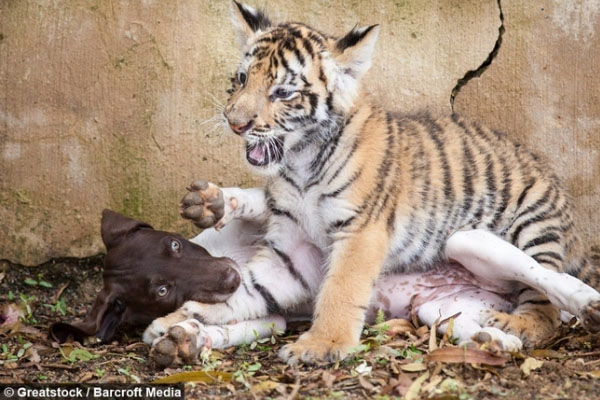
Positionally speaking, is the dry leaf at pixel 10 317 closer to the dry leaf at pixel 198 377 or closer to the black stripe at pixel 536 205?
the dry leaf at pixel 198 377

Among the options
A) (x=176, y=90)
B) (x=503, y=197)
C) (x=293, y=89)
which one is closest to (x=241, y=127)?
(x=293, y=89)

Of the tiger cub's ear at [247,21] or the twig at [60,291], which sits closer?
the tiger cub's ear at [247,21]

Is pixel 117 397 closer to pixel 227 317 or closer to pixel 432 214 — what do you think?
pixel 227 317

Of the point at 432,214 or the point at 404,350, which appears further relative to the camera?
the point at 432,214

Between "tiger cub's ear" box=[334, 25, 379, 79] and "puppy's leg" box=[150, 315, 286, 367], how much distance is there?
146 centimetres

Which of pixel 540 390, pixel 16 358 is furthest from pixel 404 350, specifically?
pixel 16 358

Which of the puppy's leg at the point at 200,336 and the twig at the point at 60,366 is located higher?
the puppy's leg at the point at 200,336

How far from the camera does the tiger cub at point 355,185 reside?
4.47 metres

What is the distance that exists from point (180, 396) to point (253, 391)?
323 mm

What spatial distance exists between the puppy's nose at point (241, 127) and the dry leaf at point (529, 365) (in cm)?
177

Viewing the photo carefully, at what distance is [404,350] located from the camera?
435 centimetres

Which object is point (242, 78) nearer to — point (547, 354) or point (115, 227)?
point (115, 227)

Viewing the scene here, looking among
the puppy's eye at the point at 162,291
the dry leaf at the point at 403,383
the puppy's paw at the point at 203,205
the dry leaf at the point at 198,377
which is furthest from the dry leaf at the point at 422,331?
the puppy's eye at the point at 162,291

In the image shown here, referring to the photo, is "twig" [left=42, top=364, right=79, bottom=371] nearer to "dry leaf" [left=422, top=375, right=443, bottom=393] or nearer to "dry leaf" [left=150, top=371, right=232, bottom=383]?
"dry leaf" [left=150, top=371, right=232, bottom=383]
